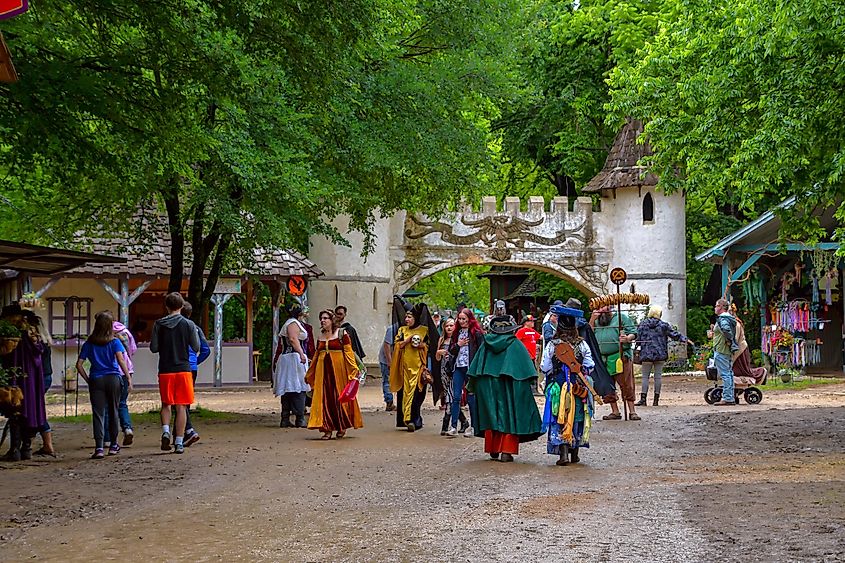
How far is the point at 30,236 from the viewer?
68.7ft

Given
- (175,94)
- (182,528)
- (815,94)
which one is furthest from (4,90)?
(815,94)

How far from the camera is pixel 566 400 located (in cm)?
1320

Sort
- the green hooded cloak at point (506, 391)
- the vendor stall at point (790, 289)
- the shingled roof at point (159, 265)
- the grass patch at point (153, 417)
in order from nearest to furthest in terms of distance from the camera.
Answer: the green hooded cloak at point (506, 391)
the grass patch at point (153, 417)
the shingled roof at point (159, 265)
the vendor stall at point (790, 289)

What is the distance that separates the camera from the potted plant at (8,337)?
45.0ft

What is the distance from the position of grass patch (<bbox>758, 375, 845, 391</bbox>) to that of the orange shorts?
16423 mm

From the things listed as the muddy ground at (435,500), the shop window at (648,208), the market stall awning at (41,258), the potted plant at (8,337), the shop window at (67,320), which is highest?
the shop window at (648,208)

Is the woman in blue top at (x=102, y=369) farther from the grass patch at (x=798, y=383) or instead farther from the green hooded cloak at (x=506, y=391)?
the grass patch at (x=798, y=383)

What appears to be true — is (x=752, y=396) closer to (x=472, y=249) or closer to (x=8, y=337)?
(x=8, y=337)

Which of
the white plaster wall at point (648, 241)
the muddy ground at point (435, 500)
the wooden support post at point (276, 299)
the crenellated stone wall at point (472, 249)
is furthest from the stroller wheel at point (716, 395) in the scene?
the white plaster wall at point (648, 241)

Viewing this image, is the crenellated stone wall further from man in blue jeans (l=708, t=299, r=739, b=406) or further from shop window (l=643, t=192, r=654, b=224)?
man in blue jeans (l=708, t=299, r=739, b=406)

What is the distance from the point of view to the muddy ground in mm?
8141

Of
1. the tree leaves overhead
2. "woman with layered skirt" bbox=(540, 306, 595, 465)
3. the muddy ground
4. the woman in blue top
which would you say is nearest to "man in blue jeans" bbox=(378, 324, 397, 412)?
the tree leaves overhead

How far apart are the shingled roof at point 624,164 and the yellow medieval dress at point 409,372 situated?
69.8ft

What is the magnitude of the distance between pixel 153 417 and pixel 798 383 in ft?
49.7
